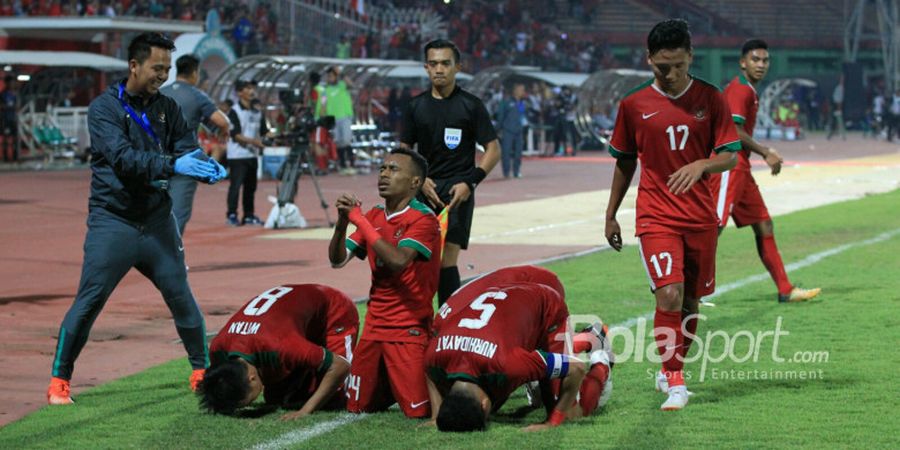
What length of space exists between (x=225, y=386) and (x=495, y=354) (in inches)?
53.2

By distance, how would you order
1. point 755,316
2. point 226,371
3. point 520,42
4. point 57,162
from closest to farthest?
point 226,371 < point 755,316 < point 57,162 < point 520,42

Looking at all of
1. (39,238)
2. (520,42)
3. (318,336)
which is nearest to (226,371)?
(318,336)

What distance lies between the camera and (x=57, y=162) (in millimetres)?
35625

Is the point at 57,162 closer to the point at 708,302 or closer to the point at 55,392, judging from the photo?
the point at 708,302

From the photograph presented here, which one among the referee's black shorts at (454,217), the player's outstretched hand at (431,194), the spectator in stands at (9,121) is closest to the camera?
the player's outstretched hand at (431,194)

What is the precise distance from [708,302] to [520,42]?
5006cm

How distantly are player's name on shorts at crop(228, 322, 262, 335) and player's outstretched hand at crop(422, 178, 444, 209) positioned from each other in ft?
6.61

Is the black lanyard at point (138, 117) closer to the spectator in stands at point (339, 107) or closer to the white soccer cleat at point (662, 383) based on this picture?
the white soccer cleat at point (662, 383)

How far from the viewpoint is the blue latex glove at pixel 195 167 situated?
25.1 feet

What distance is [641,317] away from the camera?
11.0 meters

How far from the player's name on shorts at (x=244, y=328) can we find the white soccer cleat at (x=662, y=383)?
7.03ft

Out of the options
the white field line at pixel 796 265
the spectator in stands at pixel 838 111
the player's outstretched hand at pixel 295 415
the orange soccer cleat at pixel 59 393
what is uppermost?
the player's outstretched hand at pixel 295 415

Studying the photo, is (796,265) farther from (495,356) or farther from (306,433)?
(306,433)

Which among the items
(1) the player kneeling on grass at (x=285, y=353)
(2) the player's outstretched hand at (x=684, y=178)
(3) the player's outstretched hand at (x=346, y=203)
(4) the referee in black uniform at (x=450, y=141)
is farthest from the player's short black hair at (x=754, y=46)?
(3) the player's outstretched hand at (x=346, y=203)
